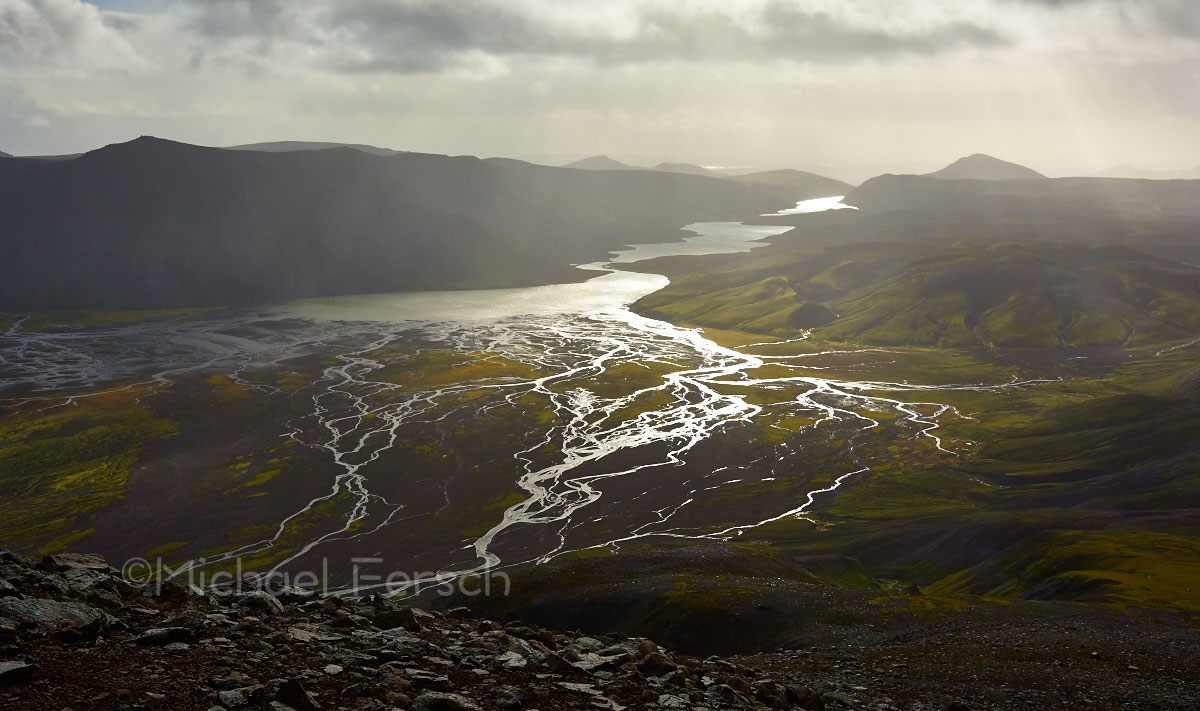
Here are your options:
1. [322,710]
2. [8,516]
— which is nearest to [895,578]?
[322,710]

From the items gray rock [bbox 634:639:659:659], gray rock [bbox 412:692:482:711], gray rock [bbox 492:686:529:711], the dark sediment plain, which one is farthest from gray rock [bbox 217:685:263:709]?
gray rock [bbox 634:639:659:659]

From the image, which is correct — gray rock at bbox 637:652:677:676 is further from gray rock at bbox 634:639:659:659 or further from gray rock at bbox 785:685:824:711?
gray rock at bbox 785:685:824:711

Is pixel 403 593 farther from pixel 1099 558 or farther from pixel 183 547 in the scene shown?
pixel 1099 558

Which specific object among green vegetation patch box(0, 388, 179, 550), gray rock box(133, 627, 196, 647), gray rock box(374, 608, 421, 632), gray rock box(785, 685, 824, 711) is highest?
gray rock box(133, 627, 196, 647)

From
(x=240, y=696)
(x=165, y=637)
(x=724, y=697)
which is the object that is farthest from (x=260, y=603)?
(x=724, y=697)

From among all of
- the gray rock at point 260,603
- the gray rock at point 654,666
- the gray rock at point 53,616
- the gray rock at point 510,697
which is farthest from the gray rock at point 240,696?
the gray rock at point 654,666

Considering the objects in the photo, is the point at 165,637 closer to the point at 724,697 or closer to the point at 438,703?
the point at 438,703
